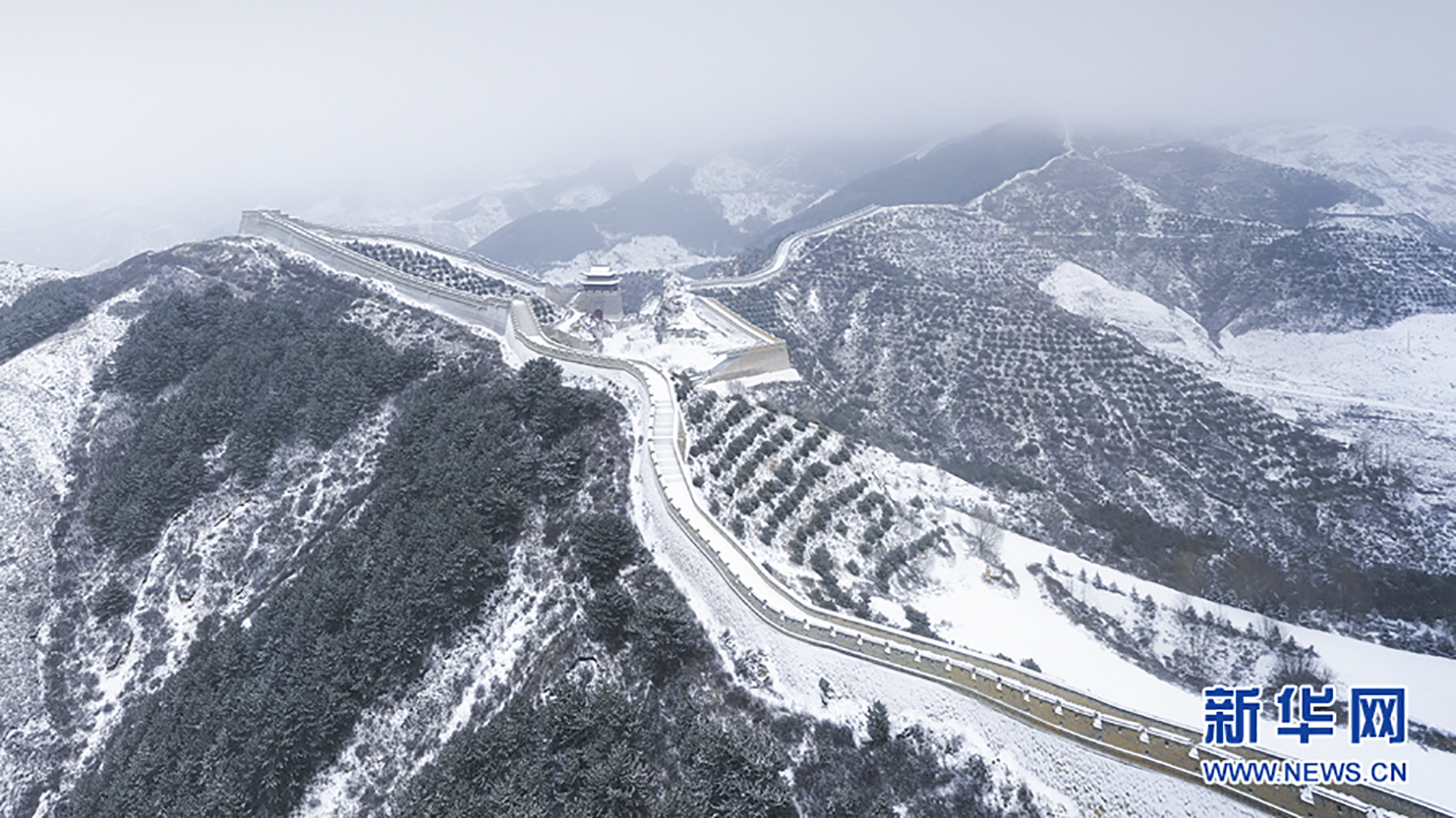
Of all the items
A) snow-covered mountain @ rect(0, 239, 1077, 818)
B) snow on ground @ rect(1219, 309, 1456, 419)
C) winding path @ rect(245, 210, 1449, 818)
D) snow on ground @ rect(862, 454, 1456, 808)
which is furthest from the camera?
snow on ground @ rect(1219, 309, 1456, 419)

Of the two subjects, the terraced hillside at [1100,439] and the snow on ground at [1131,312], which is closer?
the terraced hillside at [1100,439]

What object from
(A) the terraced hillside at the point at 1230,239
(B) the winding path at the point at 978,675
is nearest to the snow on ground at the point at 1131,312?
(A) the terraced hillside at the point at 1230,239

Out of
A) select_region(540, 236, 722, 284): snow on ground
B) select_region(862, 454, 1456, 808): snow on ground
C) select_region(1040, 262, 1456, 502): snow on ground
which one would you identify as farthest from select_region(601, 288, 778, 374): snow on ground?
select_region(540, 236, 722, 284): snow on ground

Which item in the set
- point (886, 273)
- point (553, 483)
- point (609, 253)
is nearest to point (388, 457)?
point (553, 483)

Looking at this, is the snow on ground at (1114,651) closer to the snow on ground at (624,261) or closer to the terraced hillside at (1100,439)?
the terraced hillside at (1100,439)

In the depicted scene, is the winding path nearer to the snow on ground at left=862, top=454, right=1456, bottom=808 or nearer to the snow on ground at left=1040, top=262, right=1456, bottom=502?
the snow on ground at left=862, top=454, right=1456, bottom=808

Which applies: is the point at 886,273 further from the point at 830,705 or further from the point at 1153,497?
the point at 830,705
